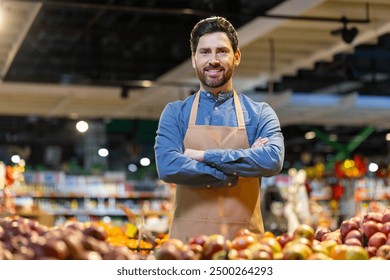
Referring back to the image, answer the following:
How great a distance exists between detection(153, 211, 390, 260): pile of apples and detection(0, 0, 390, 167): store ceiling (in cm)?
667

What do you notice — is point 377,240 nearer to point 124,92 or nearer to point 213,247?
point 213,247

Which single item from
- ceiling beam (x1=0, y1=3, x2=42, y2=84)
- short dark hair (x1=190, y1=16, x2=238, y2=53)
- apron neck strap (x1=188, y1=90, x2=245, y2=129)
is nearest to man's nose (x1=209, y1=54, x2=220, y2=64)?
short dark hair (x1=190, y1=16, x2=238, y2=53)

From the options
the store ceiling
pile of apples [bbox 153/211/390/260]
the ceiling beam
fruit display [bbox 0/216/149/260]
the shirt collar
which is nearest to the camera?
fruit display [bbox 0/216/149/260]

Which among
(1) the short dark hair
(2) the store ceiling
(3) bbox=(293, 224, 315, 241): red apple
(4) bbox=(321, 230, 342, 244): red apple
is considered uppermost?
(2) the store ceiling

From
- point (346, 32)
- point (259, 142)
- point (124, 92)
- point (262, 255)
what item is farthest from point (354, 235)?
point (124, 92)

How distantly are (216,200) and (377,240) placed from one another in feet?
2.76

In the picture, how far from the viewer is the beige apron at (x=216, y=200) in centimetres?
304

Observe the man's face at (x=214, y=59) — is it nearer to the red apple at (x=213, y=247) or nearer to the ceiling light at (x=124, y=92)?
the red apple at (x=213, y=247)

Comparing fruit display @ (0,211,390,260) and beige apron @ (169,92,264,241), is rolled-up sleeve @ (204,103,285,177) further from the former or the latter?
fruit display @ (0,211,390,260)

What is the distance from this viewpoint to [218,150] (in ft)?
9.91

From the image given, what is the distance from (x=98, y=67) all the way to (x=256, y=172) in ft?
51.1

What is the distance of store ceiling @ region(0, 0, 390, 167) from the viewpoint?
10.00m

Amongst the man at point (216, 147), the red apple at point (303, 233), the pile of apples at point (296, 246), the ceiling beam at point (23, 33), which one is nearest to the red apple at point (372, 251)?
the pile of apples at point (296, 246)
